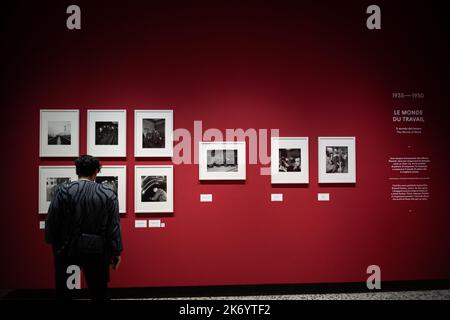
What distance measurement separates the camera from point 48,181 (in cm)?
443

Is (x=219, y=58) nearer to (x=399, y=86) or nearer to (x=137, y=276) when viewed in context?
(x=399, y=86)

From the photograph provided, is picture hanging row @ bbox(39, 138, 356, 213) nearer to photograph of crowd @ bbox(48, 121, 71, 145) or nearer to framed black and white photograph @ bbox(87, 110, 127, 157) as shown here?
framed black and white photograph @ bbox(87, 110, 127, 157)

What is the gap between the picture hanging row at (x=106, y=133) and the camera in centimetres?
446

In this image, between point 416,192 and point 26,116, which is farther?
point 416,192

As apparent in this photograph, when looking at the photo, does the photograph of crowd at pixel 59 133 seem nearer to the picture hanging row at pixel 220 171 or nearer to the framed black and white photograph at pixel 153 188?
the picture hanging row at pixel 220 171

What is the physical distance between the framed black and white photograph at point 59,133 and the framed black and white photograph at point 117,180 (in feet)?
1.50

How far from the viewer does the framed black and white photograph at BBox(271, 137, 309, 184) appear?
4.66 m

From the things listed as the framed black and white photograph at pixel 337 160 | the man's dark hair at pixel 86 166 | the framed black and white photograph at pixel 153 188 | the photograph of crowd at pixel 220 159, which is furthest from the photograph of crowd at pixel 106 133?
the framed black and white photograph at pixel 337 160

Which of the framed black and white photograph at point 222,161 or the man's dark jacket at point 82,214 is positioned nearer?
the man's dark jacket at point 82,214

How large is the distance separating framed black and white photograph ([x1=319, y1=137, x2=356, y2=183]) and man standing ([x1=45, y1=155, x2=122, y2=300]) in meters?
2.87

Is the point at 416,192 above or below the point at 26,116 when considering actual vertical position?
below

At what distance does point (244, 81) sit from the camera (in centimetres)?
470

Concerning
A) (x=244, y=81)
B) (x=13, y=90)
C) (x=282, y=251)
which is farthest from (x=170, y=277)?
(x=13, y=90)

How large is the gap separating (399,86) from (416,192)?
152 cm
